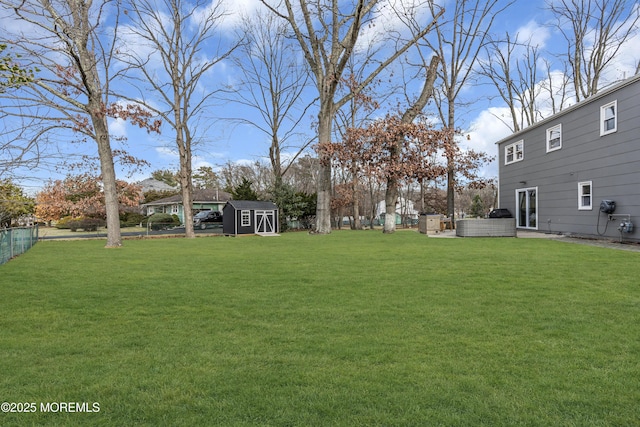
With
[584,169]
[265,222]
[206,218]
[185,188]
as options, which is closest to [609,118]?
[584,169]

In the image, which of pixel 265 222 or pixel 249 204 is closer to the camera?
pixel 249 204

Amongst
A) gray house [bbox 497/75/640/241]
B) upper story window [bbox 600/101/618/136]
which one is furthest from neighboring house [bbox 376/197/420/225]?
upper story window [bbox 600/101/618/136]

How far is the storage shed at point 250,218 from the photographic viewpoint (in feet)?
77.8

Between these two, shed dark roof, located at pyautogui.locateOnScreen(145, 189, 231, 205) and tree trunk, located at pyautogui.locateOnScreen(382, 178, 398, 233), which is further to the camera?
shed dark roof, located at pyautogui.locateOnScreen(145, 189, 231, 205)

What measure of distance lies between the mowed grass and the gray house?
6815 mm

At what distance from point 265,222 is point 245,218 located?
136 centimetres

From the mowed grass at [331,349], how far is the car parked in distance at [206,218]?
28298 millimetres

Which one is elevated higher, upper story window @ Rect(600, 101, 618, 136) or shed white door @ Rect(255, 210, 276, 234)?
upper story window @ Rect(600, 101, 618, 136)

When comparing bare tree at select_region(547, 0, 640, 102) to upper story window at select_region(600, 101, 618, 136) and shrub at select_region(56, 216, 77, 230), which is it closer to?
upper story window at select_region(600, 101, 618, 136)

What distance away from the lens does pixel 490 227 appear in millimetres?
15312

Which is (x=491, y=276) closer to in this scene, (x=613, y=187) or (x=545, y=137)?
(x=613, y=187)

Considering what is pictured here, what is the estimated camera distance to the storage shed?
77.8 feet

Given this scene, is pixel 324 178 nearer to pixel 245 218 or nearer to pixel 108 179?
pixel 245 218

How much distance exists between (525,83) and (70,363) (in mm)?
33102
